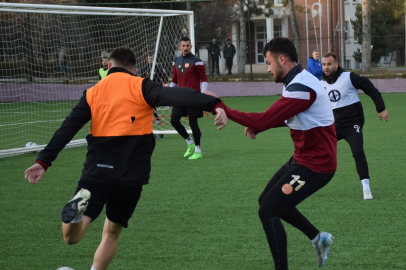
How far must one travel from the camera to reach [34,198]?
6.79m

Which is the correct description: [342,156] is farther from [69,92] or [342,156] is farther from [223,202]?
[69,92]

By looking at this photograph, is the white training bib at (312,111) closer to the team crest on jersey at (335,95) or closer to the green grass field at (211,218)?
the green grass field at (211,218)

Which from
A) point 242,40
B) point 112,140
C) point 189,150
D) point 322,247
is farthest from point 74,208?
point 242,40

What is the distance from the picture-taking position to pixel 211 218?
18.3 ft

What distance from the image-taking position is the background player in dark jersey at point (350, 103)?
633 cm

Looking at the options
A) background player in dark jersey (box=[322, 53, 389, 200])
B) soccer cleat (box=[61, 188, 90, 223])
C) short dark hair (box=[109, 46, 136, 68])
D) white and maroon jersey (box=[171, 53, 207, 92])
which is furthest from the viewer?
white and maroon jersey (box=[171, 53, 207, 92])

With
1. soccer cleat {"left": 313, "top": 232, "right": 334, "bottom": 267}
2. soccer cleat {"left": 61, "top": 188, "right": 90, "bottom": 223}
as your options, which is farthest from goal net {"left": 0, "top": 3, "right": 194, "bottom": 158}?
soccer cleat {"left": 61, "top": 188, "right": 90, "bottom": 223}

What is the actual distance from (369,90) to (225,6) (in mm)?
20383

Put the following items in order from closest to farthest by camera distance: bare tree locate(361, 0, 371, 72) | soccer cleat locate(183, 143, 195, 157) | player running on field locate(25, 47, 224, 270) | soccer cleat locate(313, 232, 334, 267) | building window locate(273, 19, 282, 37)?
player running on field locate(25, 47, 224, 270) < soccer cleat locate(313, 232, 334, 267) < soccer cleat locate(183, 143, 195, 157) < bare tree locate(361, 0, 371, 72) < building window locate(273, 19, 282, 37)

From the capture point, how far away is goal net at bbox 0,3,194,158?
48.5 ft

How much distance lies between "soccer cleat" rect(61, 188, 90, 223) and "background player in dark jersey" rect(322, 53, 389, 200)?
13.3 feet

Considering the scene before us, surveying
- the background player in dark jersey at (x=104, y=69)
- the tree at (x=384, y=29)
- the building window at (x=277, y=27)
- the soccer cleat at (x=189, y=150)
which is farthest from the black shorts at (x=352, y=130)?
the building window at (x=277, y=27)

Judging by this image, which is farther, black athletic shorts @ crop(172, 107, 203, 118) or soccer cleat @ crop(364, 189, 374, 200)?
black athletic shorts @ crop(172, 107, 203, 118)

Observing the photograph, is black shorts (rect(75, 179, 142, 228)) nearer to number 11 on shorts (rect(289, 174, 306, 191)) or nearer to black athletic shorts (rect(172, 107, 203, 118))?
number 11 on shorts (rect(289, 174, 306, 191))
